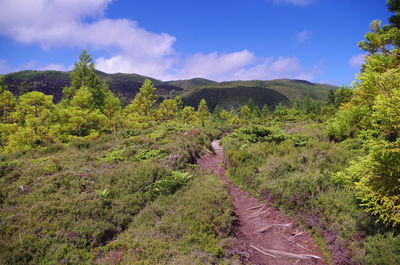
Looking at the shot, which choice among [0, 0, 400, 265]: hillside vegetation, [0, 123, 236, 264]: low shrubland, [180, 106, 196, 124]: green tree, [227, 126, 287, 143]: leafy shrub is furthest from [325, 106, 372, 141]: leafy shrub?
[180, 106, 196, 124]: green tree

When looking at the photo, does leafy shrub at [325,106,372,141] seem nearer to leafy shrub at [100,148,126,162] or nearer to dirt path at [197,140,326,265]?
dirt path at [197,140,326,265]

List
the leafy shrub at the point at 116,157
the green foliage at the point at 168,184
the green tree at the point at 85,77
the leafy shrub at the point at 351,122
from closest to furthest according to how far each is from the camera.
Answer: the green foliage at the point at 168,184
the leafy shrub at the point at 351,122
the leafy shrub at the point at 116,157
the green tree at the point at 85,77

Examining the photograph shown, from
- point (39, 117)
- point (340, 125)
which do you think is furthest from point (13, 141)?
point (340, 125)

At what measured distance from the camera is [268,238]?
702 cm

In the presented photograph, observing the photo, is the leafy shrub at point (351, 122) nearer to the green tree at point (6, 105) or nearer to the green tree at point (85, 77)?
the green tree at point (85, 77)

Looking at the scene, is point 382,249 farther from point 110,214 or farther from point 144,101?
point 144,101

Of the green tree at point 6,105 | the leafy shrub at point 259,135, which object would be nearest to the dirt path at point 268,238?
the leafy shrub at point 259,135

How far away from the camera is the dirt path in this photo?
238 inches

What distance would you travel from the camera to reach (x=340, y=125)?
1280 cm

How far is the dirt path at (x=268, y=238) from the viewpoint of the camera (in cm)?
604

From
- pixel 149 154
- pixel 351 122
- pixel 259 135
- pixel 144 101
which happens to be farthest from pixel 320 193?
pixel 144 101

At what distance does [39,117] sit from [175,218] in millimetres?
22428

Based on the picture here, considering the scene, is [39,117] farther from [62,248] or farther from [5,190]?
[62,248]

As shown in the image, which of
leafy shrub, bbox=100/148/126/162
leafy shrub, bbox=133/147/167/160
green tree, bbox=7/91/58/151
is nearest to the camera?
leafy shrub, bbox=100/148/126/162
